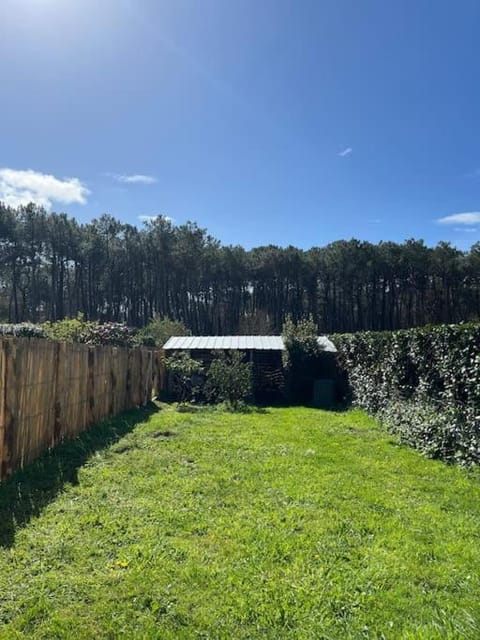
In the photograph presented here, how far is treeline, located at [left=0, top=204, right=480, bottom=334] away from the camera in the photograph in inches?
1444

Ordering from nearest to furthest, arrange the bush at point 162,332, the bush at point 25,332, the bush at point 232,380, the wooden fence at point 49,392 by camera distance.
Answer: the wooden fence at point 49,392
the bush at point 232,380
the bush at point 25,332
the bush at point 162,332

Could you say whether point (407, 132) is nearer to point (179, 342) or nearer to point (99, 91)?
A: point (99, 91)

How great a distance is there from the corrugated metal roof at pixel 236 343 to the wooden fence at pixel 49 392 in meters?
5.50

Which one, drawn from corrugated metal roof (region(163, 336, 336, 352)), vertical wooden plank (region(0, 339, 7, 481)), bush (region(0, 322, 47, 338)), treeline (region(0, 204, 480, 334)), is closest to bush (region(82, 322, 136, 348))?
bush (region(0, 322, 47, 338))

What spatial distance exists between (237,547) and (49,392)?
351 cm

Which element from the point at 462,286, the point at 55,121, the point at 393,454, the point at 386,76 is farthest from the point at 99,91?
the point at 462,286

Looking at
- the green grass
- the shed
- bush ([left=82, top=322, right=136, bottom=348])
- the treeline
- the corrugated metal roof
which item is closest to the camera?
the green grass

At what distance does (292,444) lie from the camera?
6.97 m

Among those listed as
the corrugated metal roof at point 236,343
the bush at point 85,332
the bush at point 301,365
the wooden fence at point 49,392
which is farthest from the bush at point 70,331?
the bush at point 301,365

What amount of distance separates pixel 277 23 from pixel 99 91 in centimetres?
361

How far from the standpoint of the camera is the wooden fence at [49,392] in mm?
4641

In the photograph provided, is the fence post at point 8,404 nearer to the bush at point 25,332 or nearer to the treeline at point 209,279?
the bush at point 25,332

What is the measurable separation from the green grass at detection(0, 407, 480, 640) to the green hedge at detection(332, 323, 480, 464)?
0.49 metres

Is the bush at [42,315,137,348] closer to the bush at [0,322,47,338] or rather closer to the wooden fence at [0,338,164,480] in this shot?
the bush at [0,322,47,338]
